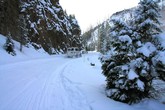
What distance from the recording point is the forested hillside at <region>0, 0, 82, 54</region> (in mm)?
29375

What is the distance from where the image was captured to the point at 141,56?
6449 millimetres

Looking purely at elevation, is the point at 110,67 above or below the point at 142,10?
below

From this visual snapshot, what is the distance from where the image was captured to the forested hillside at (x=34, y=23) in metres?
29.4

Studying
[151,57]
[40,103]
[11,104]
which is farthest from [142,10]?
[11,104]

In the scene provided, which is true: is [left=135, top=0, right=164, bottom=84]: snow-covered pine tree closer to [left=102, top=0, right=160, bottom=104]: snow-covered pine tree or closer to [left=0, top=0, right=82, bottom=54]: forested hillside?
[left=102, top=0, right=160, bottom=104]: snow-covered pine tree

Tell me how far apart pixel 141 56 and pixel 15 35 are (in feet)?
92.1

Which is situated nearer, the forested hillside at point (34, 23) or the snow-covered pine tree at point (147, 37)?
the snow-covered pine tree at point (147, 37)

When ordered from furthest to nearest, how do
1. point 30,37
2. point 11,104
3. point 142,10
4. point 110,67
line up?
point 30,37, point 110,67, point 142,10, point 11,104

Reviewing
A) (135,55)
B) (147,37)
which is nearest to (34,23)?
(147,37)

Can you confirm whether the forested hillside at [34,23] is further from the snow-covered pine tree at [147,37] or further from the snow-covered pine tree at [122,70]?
the snow-covered pine tree at [147,37]

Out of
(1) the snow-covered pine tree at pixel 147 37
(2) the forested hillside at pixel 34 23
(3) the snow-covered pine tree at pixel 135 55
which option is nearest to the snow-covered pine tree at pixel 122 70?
(3) the snow-covered pine tree at pixel 135 55

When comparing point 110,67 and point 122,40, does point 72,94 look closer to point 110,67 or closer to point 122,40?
point 110,67

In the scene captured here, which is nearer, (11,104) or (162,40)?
(11,104)

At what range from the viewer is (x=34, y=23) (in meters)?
39.6
